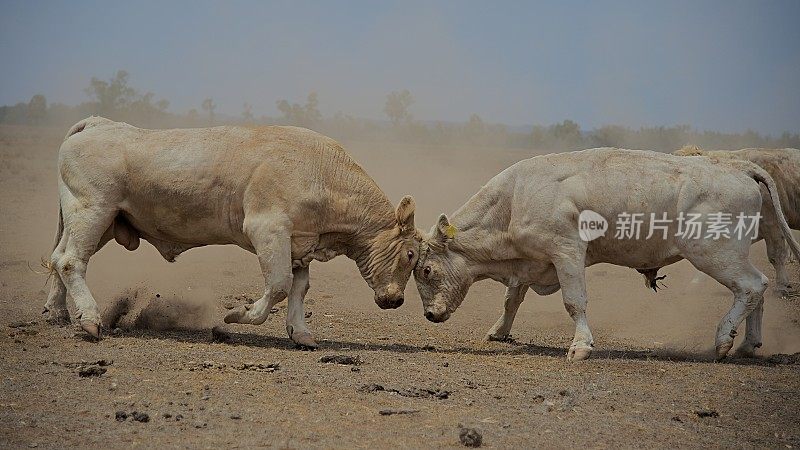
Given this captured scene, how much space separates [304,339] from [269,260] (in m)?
0.87

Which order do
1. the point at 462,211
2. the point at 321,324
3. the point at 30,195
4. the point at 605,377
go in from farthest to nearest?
the point at 30,195, the point at 321,324, the point at 462,211, the point at 605,377

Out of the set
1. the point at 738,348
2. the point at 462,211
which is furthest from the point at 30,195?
the point at 738,348

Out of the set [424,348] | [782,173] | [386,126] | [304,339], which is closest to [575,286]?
[424,348]

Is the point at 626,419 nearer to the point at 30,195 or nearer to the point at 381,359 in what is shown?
the point at 381,359

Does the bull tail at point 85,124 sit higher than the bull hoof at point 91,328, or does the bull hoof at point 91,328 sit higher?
the bull tail at point 85,124

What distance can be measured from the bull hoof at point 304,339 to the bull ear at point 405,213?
1515 mm

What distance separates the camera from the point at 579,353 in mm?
10477

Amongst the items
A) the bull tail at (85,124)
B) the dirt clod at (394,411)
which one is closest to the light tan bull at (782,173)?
the dirt clod at (394,411)

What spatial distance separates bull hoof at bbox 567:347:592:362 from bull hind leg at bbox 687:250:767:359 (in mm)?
1287

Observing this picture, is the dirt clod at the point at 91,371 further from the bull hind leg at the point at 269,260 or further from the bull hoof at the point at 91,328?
the bull hind leg at the point at 269,260

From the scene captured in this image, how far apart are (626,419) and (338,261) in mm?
11085

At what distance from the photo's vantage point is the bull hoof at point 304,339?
1064cm

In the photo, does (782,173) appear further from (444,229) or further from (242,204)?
(242,204)

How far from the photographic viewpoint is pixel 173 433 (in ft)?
23.4
